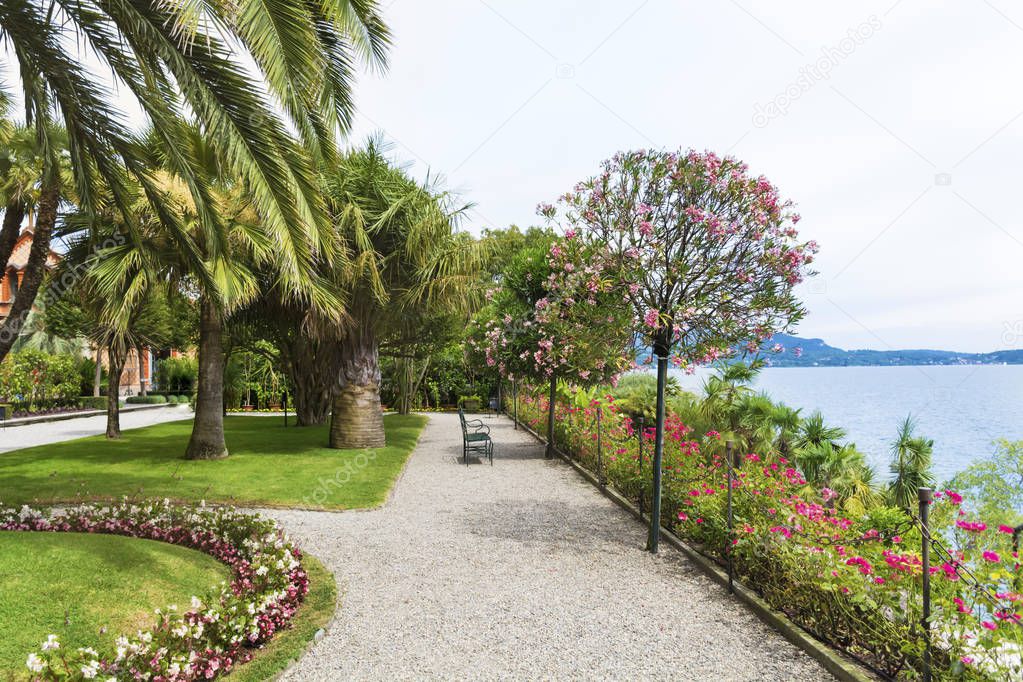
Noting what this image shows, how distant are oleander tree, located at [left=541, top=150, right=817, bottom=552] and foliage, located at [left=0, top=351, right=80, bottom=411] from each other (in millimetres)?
29187

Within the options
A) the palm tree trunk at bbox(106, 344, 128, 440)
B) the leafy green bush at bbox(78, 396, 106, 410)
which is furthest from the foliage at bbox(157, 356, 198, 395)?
the palm tree trunk at bbox(106, 344, 128, 440)

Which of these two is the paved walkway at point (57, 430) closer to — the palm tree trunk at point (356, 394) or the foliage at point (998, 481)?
the palm tree trunk at point (356, 394)

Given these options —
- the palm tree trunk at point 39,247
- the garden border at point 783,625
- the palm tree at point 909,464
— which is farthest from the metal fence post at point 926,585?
the palm tree trunk at point 39,247

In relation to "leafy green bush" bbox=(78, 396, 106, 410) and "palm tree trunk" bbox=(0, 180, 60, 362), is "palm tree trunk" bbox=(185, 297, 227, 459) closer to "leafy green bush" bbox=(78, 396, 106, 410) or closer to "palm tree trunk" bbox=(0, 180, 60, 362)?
"palm tree trunk" bbox=(0, 180, 60, 362)

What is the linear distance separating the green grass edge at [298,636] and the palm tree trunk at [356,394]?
8.88 meters

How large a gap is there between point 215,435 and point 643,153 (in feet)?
35.3

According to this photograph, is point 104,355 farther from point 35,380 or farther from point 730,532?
point 730,532

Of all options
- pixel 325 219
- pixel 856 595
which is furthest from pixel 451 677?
pixel 325 219

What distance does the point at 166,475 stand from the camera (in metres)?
10.9

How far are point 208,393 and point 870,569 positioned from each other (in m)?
12.3

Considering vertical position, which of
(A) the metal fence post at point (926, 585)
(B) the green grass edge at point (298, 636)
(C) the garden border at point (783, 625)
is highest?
(A) the metal fence post at point (926, 585)

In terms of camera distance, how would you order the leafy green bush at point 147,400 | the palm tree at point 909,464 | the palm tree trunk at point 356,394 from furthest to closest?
the leafy green bush at point 147,400 < the palm tree trunk at point 356,394 < the palm tree at point 909,464

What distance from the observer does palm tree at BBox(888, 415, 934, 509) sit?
995 cm
